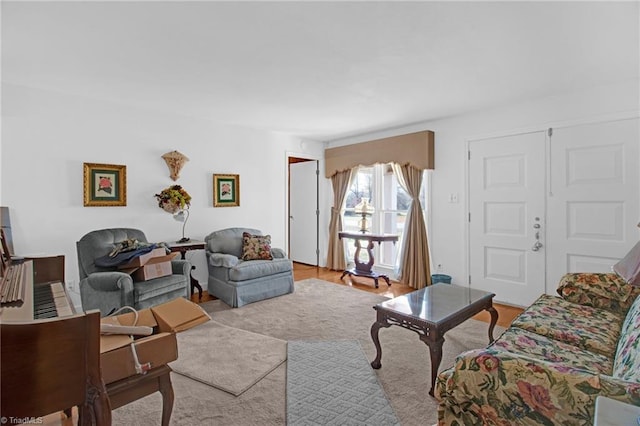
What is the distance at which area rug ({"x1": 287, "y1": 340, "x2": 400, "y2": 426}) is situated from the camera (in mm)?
1889

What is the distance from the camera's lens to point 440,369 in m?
2.42

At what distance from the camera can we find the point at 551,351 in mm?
1812

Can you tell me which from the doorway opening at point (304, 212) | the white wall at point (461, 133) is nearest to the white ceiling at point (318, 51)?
the white wall at point (461, 133)

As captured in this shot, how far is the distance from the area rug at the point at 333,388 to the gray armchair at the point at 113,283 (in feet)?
4.62

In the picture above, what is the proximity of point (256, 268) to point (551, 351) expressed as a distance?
3.01 meters

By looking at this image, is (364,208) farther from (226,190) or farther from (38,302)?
(38,302)

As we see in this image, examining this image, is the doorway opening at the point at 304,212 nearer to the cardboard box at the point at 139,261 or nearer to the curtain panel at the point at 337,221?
the curtain panel at the point at 337,221

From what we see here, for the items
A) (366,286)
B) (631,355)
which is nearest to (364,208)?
(366,286)

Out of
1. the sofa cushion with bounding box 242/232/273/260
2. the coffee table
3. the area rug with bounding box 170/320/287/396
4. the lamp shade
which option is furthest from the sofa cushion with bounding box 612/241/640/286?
the lamp shade

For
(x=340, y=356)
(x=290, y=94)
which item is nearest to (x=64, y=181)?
(x=290, y=94)

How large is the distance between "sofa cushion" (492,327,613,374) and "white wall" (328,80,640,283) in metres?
2.55

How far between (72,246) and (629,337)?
465 centimetres

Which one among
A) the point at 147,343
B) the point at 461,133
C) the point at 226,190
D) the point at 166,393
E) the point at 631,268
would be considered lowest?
the point at 166,393

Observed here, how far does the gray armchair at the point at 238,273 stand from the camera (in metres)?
3.89
